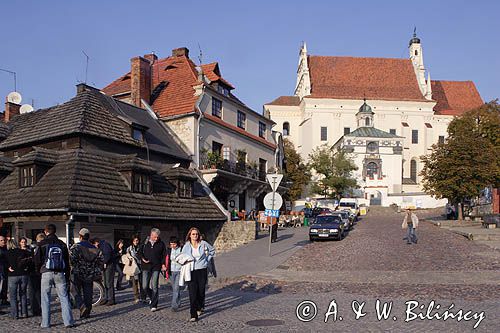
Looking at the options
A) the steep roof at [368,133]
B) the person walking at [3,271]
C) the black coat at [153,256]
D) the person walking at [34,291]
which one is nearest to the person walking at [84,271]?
the person walking at [34,291]

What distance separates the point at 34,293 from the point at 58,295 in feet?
5.89

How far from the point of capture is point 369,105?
8744 cm

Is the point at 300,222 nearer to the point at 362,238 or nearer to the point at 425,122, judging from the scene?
the point at 362,238

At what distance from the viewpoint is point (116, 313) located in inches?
448

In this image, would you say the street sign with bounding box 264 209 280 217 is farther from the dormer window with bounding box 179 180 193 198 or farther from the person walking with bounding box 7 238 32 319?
the person walking with bounding box 7 238 32 319

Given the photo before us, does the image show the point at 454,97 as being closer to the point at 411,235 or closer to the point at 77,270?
the point at 411,235

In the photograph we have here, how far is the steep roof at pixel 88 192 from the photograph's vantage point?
764 inches

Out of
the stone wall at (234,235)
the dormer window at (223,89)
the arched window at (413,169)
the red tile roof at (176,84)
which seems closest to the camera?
the stone wall at (234,235)

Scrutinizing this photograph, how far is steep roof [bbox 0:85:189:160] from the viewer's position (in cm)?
2322

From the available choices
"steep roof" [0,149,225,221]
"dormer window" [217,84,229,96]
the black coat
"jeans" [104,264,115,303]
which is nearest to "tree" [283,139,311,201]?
"dormer window" [217,84,229,96]

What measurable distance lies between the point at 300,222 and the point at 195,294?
32420 millimetres

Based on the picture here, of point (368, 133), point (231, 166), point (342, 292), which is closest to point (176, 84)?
point (231, 166)

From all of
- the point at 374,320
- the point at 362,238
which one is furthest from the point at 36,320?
the point at 362,238

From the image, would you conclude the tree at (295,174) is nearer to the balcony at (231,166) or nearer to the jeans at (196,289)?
the balcony at (231,166)
